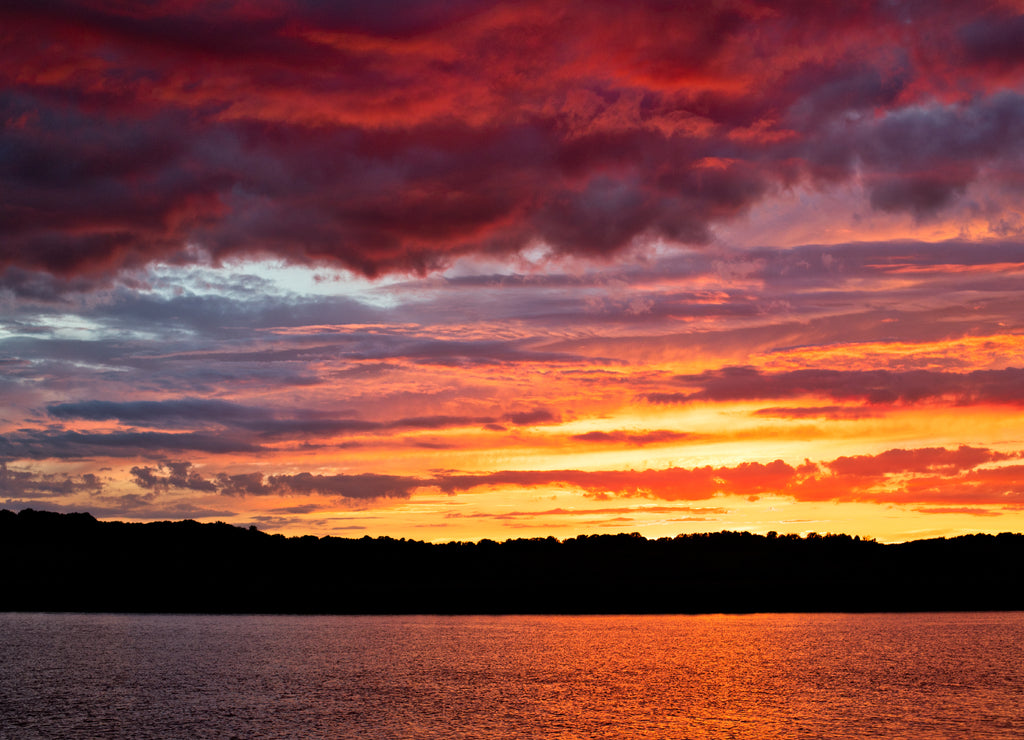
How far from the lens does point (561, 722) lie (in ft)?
242

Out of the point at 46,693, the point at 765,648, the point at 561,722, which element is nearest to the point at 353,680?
the point at 46,693

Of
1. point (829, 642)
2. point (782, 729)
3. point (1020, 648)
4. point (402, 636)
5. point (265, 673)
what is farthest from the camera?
point (402, 636)

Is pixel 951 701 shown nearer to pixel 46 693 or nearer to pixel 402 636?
pixel 46 693

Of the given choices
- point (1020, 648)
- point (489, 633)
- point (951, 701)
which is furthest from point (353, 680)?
point (1020, 648)

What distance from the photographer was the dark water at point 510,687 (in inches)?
2766

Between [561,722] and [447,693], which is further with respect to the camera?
[447,693]

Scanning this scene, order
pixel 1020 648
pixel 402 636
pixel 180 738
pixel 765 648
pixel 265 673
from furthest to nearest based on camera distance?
pixel 402 636 → pixel 765 648 → pixel 1020 648 → pixel 265 673 → pixel 180 738

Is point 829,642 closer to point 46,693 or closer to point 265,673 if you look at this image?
point 265,673

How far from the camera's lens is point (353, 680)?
342 feet

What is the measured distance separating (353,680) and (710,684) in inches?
1579

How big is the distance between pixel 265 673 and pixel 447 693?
3081 cm

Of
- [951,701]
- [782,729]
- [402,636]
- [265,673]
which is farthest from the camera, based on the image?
[402,636]

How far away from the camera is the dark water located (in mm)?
70250

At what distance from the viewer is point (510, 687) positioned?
320 feet
